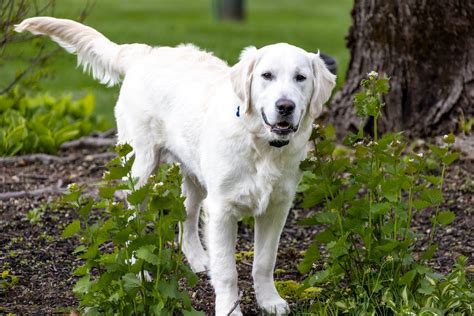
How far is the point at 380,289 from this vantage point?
4.22 meters

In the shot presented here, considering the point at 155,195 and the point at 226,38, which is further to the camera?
the point at 226,38

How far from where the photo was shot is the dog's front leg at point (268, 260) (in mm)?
4512

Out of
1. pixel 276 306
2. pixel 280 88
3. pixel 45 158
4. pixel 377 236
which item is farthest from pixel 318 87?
pixel 45 158

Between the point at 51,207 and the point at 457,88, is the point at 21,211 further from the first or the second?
the point at 457,88

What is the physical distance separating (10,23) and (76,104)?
6.64ft

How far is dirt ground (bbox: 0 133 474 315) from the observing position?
15.2ft

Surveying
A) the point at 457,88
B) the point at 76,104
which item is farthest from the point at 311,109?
the point at 76,104

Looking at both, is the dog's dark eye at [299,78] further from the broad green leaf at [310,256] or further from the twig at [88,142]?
the twig at [88,142]

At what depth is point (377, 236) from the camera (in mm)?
4305

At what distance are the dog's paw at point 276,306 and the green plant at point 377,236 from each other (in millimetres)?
225

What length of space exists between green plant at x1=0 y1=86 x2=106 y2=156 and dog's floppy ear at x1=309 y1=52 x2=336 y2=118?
137 inches

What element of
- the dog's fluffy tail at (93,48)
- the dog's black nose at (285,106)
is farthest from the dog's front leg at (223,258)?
the dog's fluffy tail at (93,48)

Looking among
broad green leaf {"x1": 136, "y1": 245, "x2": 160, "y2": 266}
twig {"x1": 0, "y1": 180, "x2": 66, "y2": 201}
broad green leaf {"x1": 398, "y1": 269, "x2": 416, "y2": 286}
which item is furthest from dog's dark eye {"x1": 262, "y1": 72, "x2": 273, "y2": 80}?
twig {"x1": 0, "y1": 180, "x2": 66, "y2": 201}

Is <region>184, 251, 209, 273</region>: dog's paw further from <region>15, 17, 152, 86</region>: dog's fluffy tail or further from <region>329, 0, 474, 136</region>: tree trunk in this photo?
<region>329, 0, 474, 136</region>: tree trunk
